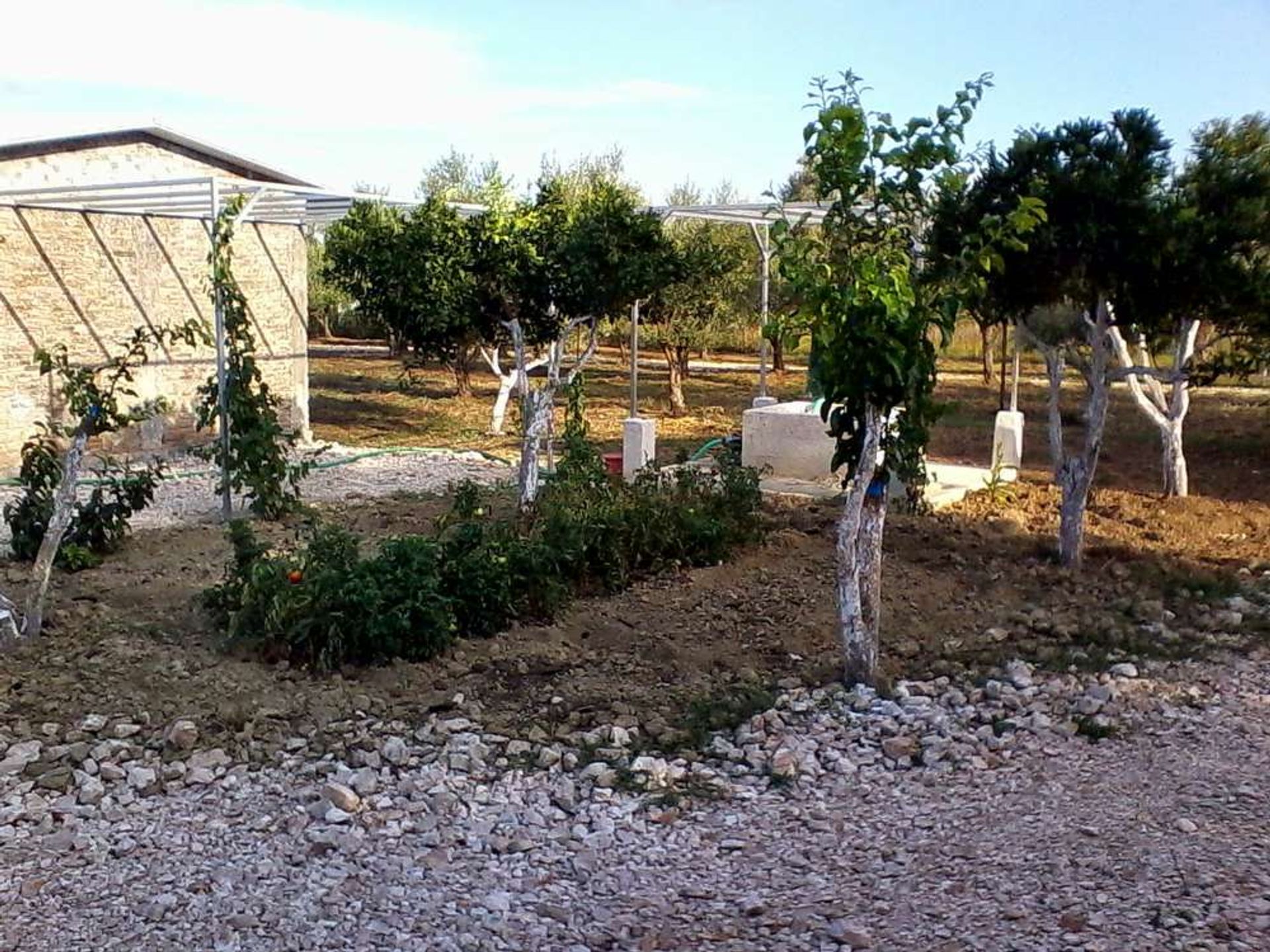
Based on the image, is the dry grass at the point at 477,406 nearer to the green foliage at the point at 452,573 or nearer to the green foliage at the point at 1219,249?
the green foliage at the point at 452,573

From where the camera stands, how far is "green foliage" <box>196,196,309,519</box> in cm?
920

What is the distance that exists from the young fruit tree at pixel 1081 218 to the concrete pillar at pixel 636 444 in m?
4.63

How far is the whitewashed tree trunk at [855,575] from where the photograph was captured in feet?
19.1

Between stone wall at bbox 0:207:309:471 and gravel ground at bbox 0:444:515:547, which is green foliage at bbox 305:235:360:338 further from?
gravel ground at bbox 0:444:515:547

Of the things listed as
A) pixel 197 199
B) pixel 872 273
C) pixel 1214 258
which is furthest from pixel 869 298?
pixel 197 199

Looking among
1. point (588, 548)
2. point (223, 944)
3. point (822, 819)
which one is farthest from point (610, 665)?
point (223, 944)

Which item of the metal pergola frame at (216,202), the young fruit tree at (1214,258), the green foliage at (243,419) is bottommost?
the green foliage at (243,419)

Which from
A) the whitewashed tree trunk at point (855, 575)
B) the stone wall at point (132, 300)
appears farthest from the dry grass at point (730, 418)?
the whitewashed tree trunk at point (855, 575)

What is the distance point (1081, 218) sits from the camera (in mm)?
7820

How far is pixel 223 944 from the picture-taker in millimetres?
3623

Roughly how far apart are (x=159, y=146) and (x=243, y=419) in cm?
558

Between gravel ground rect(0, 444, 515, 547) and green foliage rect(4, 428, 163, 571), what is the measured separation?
1.11m

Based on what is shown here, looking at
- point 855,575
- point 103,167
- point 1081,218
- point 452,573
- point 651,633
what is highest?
point 103,167

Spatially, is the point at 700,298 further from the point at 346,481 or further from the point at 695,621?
the point at 695,621
